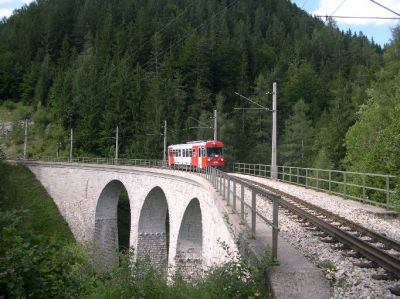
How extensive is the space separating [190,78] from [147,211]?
173 feet

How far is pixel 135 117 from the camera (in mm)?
75125

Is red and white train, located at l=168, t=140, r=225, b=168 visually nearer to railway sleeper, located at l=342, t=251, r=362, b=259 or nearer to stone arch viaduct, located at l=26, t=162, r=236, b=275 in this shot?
stone arch viaduct, located at l=26, t=162, r=236, b=275

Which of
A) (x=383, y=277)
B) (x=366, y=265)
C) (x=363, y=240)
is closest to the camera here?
(x=383, y=277)

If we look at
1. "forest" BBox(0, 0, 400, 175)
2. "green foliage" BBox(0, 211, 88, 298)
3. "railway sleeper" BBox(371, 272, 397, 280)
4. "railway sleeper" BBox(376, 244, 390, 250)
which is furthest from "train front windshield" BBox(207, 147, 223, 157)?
"railway sleeper" BBox(371, 272, 397, 280)

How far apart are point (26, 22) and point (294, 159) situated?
8774 centimetres

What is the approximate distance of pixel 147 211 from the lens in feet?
105

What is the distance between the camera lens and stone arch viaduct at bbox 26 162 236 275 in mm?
13141

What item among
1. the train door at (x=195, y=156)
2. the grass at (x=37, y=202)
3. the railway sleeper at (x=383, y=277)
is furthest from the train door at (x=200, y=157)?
the railway sleeper at (x=383, y=277)

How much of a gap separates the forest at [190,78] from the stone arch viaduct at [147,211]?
10.0 metres

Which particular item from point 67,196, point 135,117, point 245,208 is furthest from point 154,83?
point 245,208

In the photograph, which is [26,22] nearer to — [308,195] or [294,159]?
[294,159]

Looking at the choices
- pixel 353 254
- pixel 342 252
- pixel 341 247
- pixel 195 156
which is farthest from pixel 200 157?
pixel 353 254

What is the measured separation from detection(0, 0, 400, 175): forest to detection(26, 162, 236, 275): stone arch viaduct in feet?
32.9

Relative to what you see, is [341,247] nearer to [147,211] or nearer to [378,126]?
[378,126]
